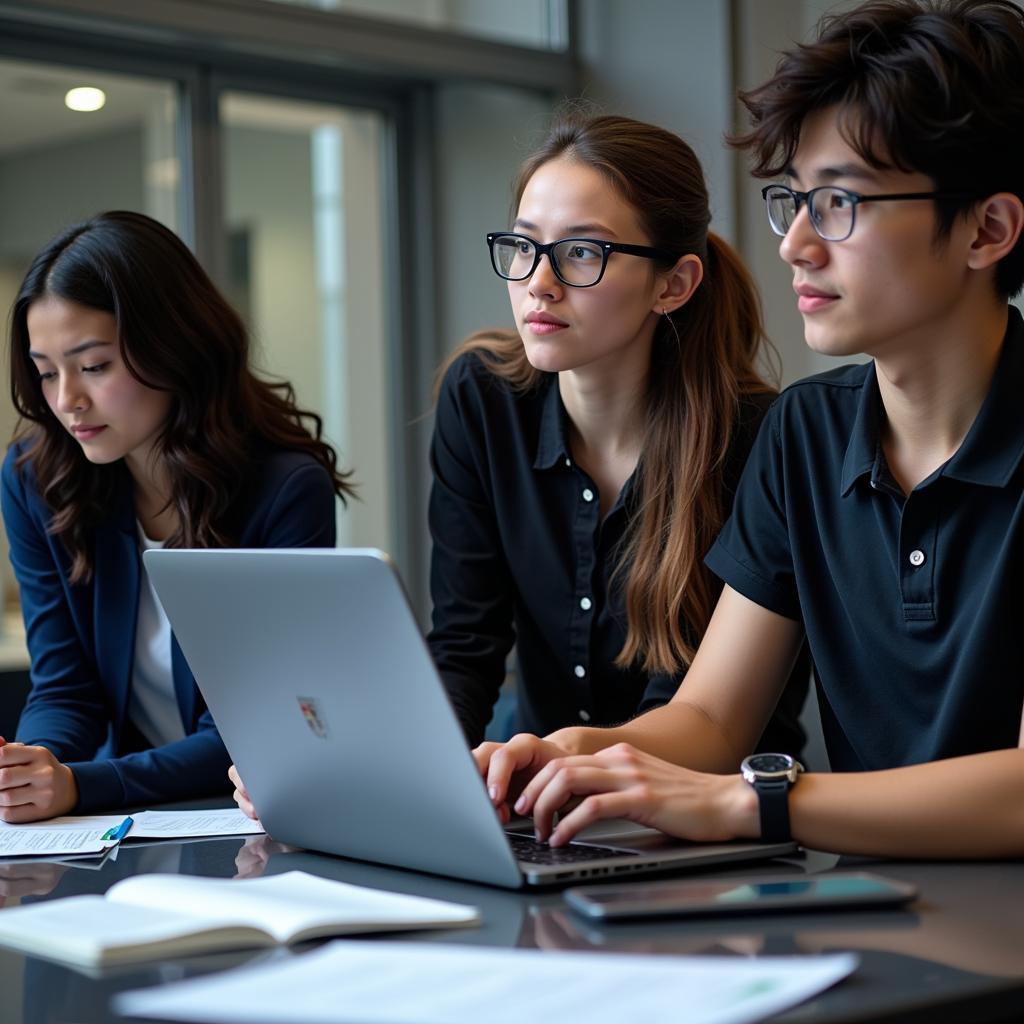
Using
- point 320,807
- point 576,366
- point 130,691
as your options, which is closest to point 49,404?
point 130,691

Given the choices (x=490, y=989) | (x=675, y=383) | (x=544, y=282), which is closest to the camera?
(x=490, y=989)

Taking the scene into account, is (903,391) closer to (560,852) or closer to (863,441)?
(863,441)

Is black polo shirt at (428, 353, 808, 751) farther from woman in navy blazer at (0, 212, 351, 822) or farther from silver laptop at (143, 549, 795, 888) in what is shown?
silver laptop at (143, 549, 795, 888)

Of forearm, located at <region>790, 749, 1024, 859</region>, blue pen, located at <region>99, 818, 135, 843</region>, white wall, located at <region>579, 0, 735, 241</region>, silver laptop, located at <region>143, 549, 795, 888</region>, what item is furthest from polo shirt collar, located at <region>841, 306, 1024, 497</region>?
white wall, located at <region>579, 0, 735, 241</region>

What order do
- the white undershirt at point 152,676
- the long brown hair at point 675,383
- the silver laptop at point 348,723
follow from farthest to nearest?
the white undershirt at point 152,676, the long brown hair at point 675,383, the silver laptop at point 348,723

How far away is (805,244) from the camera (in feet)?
4.72

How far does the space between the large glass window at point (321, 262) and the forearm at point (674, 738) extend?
97.7 inches

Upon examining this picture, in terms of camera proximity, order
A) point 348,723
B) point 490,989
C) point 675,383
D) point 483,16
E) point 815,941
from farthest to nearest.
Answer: point 483,16, point 675,383, point 348,723, point 815,941, point 490,989

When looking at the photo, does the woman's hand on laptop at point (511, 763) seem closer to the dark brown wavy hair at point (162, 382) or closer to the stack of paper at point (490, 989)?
the stack of paper at point (490, 989)

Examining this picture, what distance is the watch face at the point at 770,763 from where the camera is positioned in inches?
49.5

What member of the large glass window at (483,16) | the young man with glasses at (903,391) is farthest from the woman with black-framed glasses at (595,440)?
the large glass window at (483,16)

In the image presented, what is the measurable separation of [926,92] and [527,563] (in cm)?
91

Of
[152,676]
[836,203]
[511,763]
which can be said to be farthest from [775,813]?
[152,676]

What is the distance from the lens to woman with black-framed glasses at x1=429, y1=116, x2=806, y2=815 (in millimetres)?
1918
